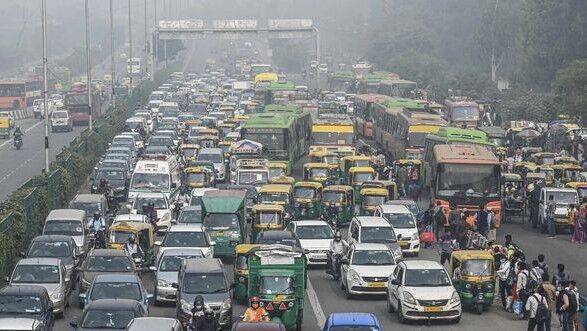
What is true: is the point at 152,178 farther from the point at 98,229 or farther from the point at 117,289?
the point at 117,289

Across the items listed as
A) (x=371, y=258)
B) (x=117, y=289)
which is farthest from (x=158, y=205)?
(x=117, y=289)

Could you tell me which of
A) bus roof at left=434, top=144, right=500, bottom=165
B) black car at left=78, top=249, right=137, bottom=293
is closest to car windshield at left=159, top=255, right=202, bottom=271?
black car at left=78, top=249, right=137, bottom=293

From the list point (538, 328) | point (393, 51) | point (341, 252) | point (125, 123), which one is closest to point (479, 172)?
point (341, 252)

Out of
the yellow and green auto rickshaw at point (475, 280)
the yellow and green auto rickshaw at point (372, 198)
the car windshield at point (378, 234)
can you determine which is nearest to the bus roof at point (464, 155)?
the yellow and green auto rickshaw at point (372, 198)

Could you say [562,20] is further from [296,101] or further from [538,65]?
[296,101]

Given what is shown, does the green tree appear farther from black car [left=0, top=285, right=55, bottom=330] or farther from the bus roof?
black car [left=0, top=285, right=55, bottom=330]
